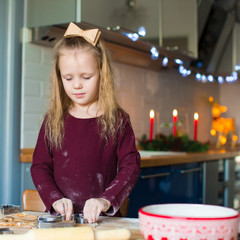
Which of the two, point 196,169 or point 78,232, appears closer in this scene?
point 78,232

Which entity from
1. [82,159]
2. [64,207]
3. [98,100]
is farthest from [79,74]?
[64,207]

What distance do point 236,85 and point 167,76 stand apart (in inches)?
53.7

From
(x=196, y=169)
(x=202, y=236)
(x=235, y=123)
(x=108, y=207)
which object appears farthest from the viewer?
(x=235, y=123)

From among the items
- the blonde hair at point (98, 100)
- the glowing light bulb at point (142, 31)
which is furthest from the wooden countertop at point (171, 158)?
the blonde hair at point (98, 100)

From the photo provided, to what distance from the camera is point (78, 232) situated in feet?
2.29

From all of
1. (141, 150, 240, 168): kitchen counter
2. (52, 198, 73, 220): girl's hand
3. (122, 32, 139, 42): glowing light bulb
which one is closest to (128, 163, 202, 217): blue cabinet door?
(141, 150, 240, 168): kitchen counter

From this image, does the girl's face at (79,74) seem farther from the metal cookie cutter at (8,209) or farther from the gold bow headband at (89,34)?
the metal cookie cutter at (8,209)

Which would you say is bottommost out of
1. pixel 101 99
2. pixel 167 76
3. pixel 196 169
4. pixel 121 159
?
pixel 196 169

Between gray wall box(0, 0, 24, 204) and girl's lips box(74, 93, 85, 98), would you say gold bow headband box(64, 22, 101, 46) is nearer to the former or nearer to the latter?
girl's lips box(74, 93, 85, 98)

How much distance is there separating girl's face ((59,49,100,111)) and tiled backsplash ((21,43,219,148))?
117 centimetres

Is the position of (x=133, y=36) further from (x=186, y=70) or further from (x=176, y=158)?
(x=186, y=70)

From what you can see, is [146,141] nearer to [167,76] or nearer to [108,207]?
[167,76]

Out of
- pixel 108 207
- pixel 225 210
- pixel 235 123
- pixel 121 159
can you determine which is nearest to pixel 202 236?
pixel 225 210

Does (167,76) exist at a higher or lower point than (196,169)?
higher
